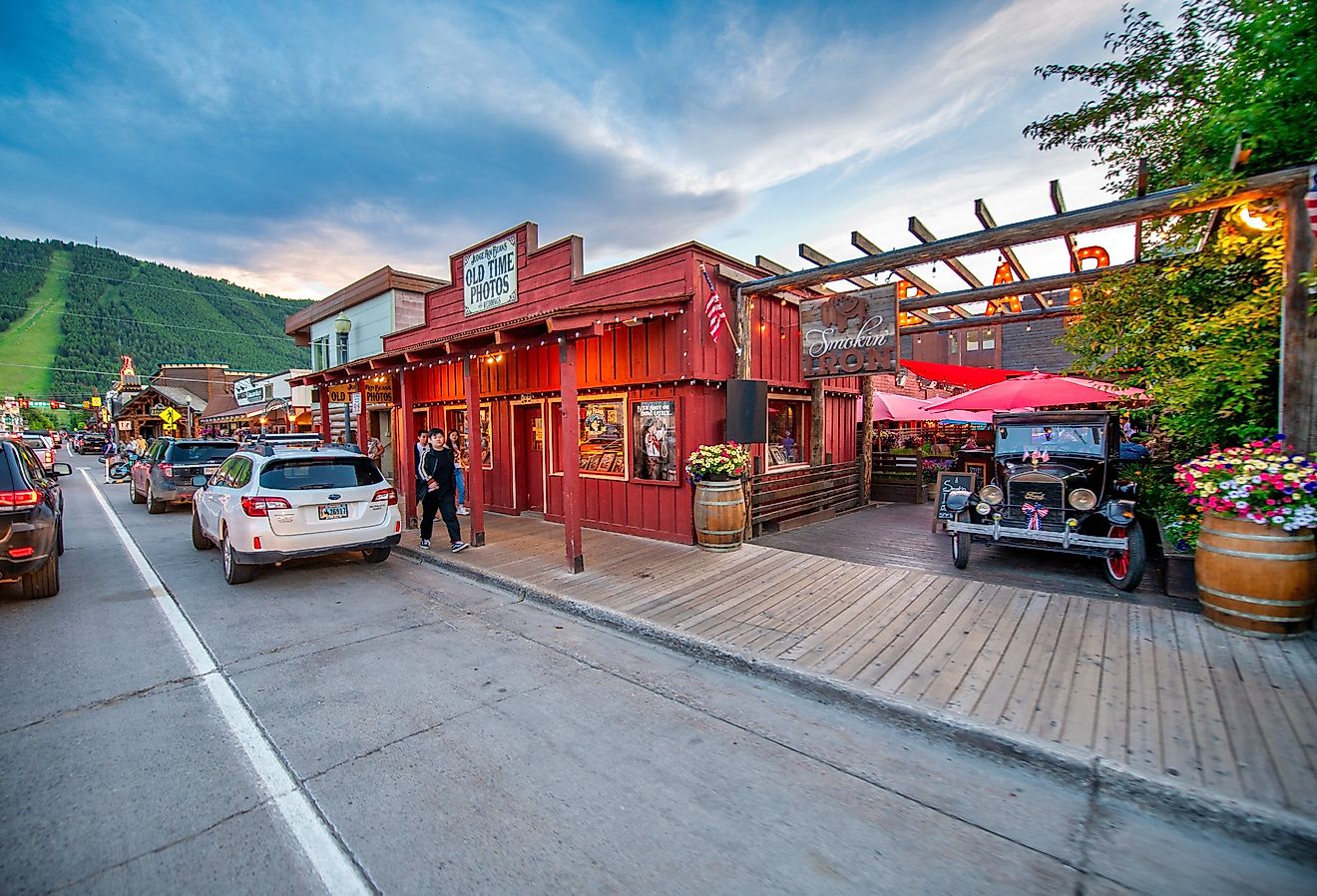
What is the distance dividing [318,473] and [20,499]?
2538 mm

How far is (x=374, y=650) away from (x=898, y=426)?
2084 cm

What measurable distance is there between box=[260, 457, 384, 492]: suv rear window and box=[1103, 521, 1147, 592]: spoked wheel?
29.0 feet

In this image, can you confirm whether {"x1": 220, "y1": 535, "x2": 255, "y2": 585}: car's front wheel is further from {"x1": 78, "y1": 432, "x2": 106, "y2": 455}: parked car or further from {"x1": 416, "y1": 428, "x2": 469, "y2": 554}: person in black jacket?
{"x1": 78, "y1": 432, "x2": 106, "y2": 455}: parked car

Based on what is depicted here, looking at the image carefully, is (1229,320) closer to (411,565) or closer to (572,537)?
(572,537)

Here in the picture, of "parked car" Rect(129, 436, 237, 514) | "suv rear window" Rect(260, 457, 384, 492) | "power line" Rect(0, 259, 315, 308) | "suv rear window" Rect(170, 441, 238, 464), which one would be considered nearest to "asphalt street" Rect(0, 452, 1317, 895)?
"suv rear window" Rect(260, 457, 384, 492)

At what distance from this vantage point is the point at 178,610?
588 cm

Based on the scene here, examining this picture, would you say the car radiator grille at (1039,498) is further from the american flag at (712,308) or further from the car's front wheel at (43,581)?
the car's front wheel at (43,581)

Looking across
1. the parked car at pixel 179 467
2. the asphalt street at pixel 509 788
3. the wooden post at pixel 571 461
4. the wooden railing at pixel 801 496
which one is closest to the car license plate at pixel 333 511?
the asphalt street at pixel 509 788

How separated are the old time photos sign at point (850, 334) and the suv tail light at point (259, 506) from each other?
7680mm

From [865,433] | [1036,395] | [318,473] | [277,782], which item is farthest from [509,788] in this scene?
[865,433]

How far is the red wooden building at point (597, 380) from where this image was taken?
798 cm

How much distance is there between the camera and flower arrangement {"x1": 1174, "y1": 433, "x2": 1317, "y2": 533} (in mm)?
4145

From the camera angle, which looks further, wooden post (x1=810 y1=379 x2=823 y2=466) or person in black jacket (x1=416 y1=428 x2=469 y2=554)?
wooden post (x1=810 y1=379 x2=823 y2=466)

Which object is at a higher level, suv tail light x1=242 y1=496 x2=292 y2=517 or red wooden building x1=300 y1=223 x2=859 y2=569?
red wooden building x1=300 y1=223 x2=859 y2=569
